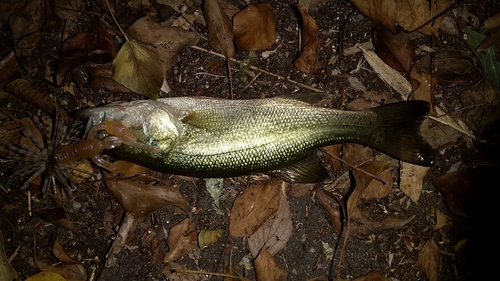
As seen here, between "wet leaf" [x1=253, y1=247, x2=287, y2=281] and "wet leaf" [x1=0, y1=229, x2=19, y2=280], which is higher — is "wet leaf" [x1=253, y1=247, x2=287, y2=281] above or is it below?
above

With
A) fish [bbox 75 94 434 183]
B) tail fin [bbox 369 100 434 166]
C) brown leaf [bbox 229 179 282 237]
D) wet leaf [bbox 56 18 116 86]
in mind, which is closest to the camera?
fish [bbox 75 94 434 183]

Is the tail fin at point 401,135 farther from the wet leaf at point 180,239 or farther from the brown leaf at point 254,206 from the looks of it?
the wet leaf at point 180,239

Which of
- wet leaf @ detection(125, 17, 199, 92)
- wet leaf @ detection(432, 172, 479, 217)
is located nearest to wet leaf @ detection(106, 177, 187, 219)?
wet leaf @ detection(125, 17, 199, 92)

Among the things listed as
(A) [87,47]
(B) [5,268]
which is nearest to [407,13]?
(A) [87,47]

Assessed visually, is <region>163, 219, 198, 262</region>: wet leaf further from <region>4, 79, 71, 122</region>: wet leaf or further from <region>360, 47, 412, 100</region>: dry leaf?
<region>360, 47, 412, 100</region>: dry leaf

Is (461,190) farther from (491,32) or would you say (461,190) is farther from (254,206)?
(254,206)

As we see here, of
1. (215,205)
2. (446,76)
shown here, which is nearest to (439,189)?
(446,76)

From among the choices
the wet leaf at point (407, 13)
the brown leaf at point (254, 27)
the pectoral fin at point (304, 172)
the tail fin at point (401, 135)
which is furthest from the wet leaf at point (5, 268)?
the wet leaf at point (407, 13)
